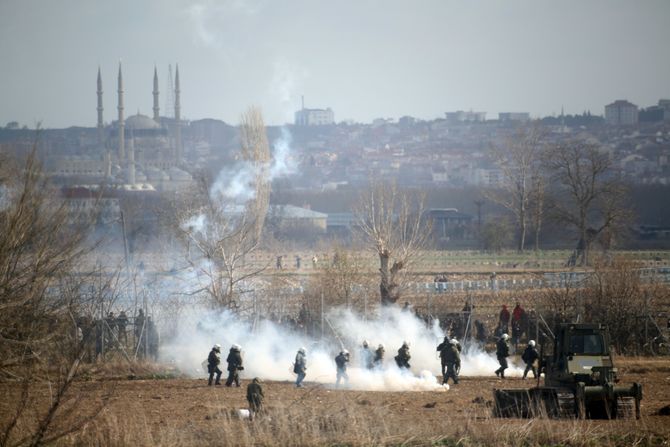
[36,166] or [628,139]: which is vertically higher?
[628,139]

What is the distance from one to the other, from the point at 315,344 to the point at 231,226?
1264 centimetres

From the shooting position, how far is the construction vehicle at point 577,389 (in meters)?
17.2

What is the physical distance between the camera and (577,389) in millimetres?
17391

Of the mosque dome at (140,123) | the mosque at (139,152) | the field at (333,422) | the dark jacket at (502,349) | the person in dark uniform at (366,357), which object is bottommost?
the field at (333,422)

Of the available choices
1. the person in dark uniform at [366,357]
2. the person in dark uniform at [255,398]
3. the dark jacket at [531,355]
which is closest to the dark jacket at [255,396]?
the person in dark uniform at [255,398]

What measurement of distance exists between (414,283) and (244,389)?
59.4 feet

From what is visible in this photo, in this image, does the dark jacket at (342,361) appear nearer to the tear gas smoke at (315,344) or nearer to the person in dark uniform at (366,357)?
the tear gas smoke at (315,344)

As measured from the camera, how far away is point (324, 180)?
163 m

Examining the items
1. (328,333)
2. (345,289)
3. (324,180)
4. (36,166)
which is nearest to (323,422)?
(36,166)

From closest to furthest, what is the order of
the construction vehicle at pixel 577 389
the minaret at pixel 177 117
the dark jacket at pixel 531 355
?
the construction vehicle at pixel 577 389 → the dark jacket at pixel 531 355 → the minaret at pixel 177 117

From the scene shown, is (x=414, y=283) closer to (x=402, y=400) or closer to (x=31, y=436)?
(x=402, y=400)

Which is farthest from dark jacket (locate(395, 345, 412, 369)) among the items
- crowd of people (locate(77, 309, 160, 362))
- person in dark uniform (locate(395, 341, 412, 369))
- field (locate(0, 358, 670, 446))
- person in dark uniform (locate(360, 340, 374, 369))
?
crowd of people (locate(77, 309, 160, 362))

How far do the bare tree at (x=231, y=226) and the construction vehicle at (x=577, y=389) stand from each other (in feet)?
44.5

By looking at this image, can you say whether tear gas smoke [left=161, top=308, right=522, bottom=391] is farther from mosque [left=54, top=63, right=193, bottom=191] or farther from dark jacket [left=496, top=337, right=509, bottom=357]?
mosque [left=54, top=63, right=193, bottom=191]
